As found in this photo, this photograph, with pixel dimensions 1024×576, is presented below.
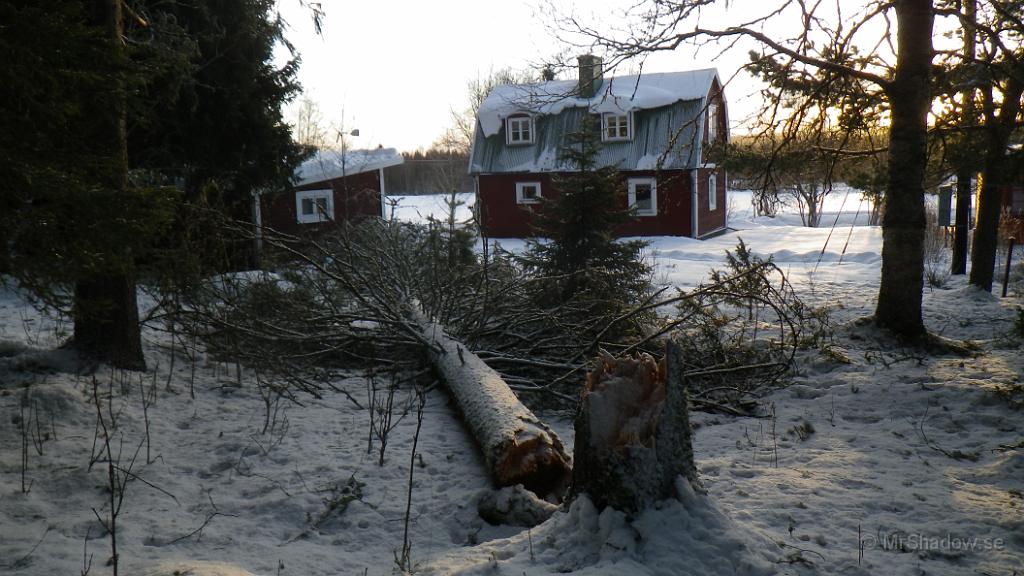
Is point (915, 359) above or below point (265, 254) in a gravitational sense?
below

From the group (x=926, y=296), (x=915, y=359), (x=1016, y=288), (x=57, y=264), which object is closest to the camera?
(x=57, y=264)

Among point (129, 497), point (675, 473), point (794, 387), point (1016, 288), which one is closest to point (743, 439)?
point (794, 387)

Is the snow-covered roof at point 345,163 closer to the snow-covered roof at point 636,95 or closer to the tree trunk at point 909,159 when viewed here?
the snow-covered roof at point 636,95

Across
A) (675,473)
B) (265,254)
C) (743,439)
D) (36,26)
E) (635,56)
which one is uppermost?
(635,56)

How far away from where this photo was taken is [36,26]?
407 cm

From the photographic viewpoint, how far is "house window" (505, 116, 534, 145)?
2669 cm

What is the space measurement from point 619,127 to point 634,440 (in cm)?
2390

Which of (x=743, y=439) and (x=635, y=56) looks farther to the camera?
(x=635, y=56)

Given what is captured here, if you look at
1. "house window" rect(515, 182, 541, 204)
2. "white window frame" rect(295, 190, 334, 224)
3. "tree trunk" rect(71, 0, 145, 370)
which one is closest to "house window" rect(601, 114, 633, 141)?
"house window" rect(515, 182, 541, 204)

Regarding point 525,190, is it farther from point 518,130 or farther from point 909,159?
point 909,159

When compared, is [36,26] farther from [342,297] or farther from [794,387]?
[794,387]

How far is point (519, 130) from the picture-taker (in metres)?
26.8

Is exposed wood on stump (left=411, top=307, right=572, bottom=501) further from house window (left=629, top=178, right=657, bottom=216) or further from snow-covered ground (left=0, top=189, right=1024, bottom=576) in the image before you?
house window (left=629, top=178, right=657, bottom=216)

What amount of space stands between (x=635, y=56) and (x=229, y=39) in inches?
291
